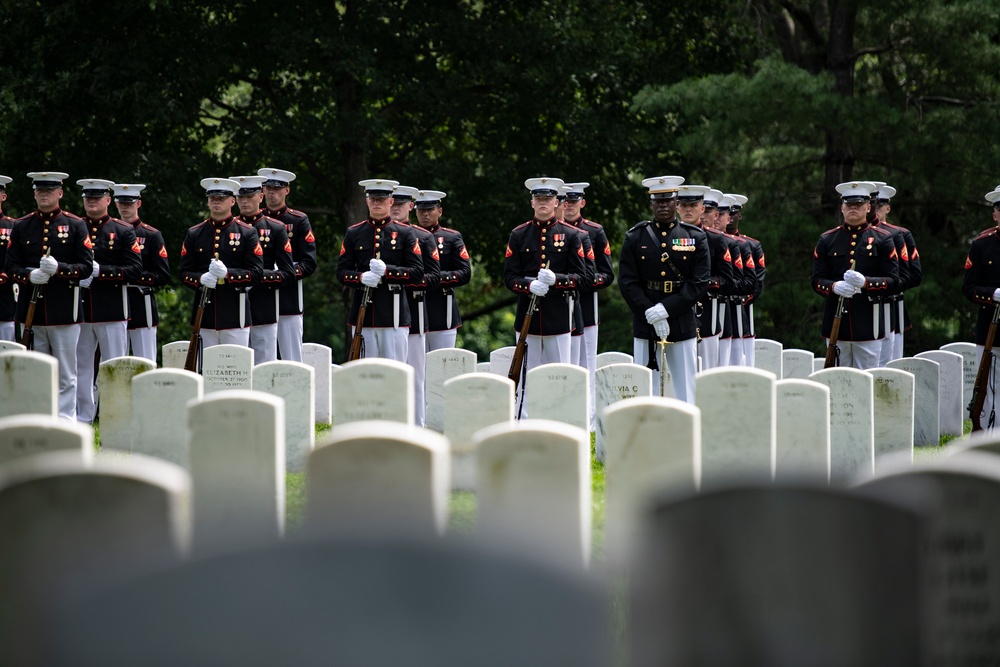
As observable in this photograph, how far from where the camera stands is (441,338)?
11758 mm

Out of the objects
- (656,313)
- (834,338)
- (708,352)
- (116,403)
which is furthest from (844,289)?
(116,403)

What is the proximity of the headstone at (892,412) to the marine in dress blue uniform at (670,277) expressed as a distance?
1491 millimetres

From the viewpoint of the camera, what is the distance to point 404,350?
10.6 meters

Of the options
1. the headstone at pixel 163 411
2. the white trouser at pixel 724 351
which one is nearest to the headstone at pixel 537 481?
the headstone at pixel 163 411

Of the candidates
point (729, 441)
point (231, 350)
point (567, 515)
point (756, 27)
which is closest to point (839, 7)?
point (756, 27)

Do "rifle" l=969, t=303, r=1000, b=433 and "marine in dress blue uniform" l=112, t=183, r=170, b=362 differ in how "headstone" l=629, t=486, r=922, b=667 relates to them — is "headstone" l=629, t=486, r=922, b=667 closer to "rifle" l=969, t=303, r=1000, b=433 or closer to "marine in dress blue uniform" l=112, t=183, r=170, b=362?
"rifle" l=969, t=303, r=1000, b=433

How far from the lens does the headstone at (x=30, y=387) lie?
6605mm

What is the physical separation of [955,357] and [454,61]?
10698 millimetres

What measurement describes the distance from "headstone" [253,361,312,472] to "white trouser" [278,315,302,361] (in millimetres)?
4128

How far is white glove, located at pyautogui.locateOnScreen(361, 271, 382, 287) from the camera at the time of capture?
33.8 ft

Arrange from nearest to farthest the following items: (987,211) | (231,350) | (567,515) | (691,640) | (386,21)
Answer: (691,640)
(567,515)
(231,350)
(987,211)
(386,21)

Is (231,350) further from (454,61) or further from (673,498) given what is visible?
(454,61)

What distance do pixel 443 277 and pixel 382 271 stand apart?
1.19 metres

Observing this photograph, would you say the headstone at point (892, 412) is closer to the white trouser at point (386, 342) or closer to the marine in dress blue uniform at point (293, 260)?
the white trouser at point (386, 342)
